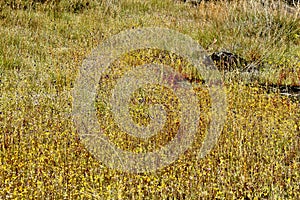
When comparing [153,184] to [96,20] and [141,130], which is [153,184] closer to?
[141,130]

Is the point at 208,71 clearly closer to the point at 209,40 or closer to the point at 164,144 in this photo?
the point at 209,40

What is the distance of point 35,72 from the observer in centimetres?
588

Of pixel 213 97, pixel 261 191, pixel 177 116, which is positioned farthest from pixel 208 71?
pixel 261 191

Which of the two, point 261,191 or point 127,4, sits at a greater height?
point 127,4

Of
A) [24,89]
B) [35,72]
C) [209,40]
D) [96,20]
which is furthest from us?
[96,20]

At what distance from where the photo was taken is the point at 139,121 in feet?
14.3

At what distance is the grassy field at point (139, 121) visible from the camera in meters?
3.26

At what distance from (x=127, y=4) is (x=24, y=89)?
542 cm

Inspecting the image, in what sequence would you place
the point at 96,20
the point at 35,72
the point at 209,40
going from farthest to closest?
the point at 96,20 → the point at 209,40 → the point at 35,72

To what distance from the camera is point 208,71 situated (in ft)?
19.6

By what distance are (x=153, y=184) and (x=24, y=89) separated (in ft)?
8.76

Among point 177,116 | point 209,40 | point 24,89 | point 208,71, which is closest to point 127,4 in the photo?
point 209,40

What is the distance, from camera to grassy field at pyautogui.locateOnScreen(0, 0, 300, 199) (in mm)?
3264

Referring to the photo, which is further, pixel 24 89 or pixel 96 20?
pixel 96 20
